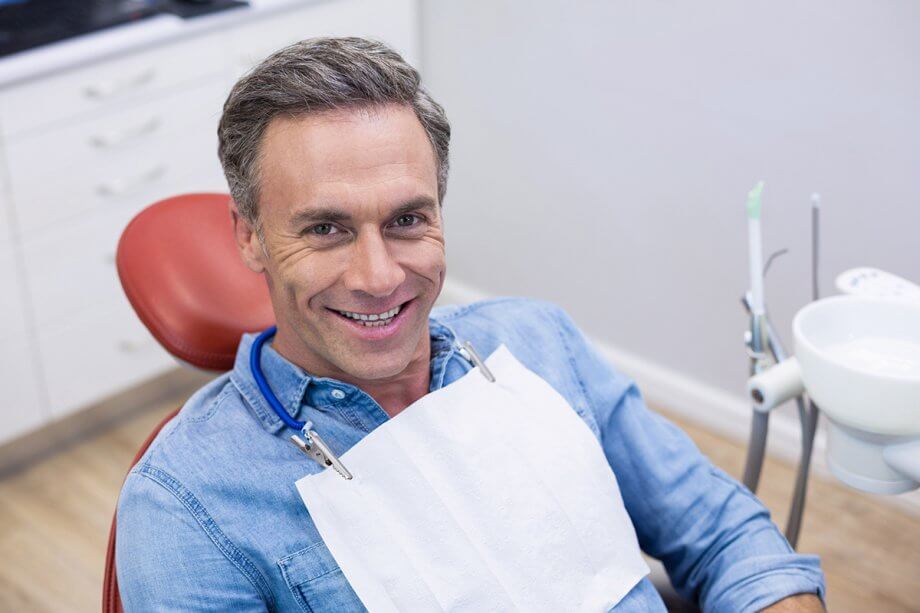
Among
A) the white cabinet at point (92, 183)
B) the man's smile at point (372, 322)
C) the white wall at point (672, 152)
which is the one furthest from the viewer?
the white cabinet at point (92, 183)

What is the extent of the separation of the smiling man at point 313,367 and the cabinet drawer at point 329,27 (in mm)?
1290

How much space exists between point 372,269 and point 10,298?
1340 mm

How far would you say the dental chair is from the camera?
1.31m

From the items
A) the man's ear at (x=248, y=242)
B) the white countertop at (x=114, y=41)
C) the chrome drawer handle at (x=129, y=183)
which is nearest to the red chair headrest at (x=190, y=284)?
the man's ear at (x=248, y=242)

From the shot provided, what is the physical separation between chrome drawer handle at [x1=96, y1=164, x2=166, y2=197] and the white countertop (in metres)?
0.25

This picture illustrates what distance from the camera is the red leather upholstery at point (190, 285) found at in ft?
4.30

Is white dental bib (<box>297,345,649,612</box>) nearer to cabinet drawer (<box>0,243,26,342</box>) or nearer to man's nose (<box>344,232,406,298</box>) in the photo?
man's nose (<box>344,232,406,298</box>)

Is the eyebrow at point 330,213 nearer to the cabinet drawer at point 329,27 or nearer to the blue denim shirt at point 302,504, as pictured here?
the blue denim shirt at point 302,504

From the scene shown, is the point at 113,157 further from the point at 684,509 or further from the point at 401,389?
the point at 684,509

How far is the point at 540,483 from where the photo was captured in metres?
1.26

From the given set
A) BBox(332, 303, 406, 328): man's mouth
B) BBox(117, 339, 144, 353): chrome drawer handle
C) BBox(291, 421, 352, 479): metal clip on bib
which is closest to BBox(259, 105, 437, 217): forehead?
BBox(332, 303, 406, 328): man's mouth

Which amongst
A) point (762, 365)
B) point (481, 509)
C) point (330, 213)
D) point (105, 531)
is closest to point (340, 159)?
point (330, 213)

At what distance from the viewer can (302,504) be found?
1.17 metres

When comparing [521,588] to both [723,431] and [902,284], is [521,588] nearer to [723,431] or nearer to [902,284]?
[902,284]
